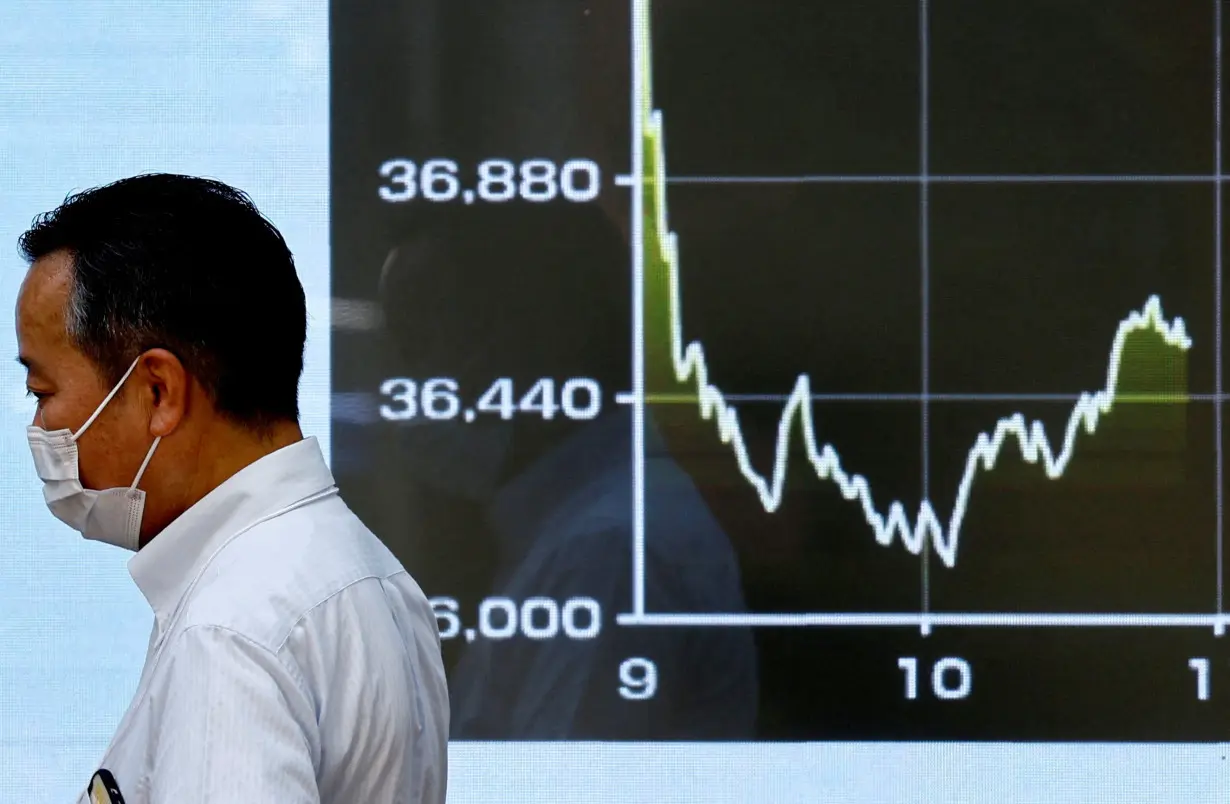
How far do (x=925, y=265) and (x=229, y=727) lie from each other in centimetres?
129

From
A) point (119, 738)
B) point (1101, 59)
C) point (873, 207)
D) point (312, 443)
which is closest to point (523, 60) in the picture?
point (873, 207)

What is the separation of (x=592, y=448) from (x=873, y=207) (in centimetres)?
47

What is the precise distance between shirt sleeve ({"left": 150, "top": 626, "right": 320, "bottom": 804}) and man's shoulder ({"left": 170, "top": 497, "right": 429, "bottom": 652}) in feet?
Result: 0.05

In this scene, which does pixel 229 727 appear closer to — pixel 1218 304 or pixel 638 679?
pixel 638 679

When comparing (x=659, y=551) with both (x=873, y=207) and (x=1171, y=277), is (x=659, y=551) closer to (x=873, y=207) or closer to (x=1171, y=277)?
(x=873, y=207)

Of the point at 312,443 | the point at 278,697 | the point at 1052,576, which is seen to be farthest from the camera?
the point at 1052,576

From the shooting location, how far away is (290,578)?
2.94ft

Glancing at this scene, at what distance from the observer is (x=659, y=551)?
1.89m

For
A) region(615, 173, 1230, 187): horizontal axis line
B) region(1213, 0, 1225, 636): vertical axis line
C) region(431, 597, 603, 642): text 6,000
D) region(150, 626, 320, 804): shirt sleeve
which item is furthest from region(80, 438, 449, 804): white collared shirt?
region(1213, 0, 1225, 636): vertical axis line

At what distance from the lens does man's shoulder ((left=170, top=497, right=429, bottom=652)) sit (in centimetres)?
86

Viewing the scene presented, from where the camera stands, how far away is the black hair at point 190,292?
3.17 feet

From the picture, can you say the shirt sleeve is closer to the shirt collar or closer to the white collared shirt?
the white collared shirt

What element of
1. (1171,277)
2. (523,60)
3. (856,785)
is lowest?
(856,785)

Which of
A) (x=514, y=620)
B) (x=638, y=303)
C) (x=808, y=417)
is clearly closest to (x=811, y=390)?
(x=808, y=417)
